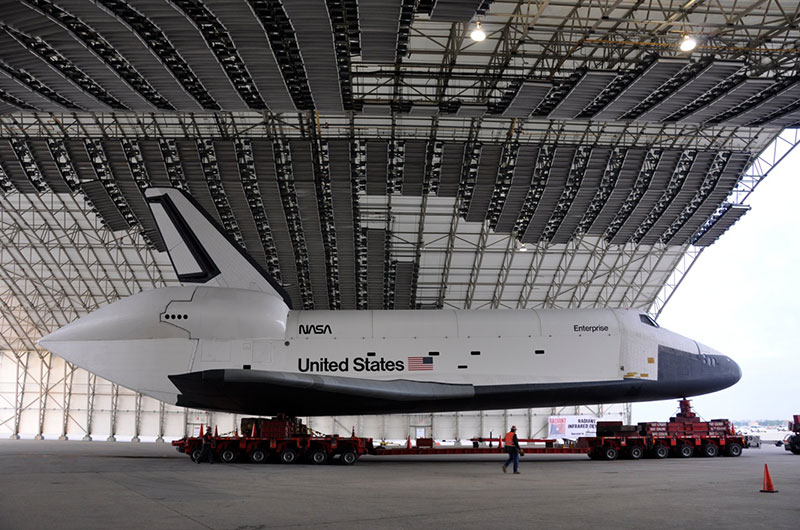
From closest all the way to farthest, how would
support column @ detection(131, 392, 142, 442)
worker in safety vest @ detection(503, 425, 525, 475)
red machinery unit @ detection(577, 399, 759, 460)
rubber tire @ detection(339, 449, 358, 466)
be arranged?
worker in safety vest @ detection(503, 425, 525, 475), rubber tire @ detection(339, 449, 358, 466), red machinery unit @ detection(577, 399, 759, 460), support column @ detection(131, 392, 142, 442)

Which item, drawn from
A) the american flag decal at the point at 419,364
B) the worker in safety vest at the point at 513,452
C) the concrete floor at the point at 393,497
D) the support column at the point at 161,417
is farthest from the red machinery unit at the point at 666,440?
the support column at the point at 161,417

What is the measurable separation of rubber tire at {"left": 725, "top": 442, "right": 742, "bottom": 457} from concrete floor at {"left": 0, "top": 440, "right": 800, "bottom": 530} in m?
3.63

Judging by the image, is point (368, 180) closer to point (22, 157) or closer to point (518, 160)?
point (518, 160)

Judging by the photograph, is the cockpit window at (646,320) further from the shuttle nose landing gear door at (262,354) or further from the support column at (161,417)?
the support column at (161,417)

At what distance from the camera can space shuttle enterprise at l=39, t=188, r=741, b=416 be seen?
18203mm

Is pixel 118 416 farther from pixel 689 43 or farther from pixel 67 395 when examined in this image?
pixel 689 43

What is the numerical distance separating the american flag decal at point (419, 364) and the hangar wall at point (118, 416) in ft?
72.9

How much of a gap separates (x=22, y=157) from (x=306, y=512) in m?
21.2

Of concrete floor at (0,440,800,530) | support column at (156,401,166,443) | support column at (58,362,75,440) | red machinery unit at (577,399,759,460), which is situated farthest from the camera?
support column at (58,362,75,440)

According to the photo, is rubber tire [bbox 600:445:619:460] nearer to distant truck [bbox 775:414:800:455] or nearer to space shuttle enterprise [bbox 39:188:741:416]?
space shuttle enterprise [bbox 39:188:741:416]

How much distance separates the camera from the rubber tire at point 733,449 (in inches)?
800

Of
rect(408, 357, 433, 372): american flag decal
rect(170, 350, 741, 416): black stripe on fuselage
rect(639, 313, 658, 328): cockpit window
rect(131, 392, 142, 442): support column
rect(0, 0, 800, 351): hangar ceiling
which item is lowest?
rect(131, 392, 142, 442): support column

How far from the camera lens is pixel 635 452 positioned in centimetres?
1981

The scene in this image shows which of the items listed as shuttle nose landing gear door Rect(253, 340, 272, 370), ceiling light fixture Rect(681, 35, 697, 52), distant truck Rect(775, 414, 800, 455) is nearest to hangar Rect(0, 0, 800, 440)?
ceiling light fixture Rect(681, 35, 697, 52)
